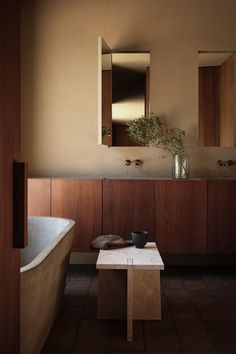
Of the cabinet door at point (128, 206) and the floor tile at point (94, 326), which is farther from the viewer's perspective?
the cabinet door at point (128, 206)

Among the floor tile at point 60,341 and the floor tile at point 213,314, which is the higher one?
the floor tile at point 213,314

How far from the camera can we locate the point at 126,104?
3.84m

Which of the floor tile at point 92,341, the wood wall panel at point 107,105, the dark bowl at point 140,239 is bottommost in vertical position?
the floor tile at point 92,341

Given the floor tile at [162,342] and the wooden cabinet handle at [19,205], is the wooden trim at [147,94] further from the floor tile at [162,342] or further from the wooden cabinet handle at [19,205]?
the wooden cabinet handle at [19,205]

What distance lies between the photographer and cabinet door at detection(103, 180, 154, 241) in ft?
11.1

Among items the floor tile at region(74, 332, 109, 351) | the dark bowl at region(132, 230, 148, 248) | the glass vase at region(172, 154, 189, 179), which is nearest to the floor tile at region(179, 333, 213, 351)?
the floor tile at region(74, 332, 109, 351)

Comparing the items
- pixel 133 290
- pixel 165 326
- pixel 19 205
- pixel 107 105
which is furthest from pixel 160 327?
pixel 107 105

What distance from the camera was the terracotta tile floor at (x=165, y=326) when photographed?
2070 mm

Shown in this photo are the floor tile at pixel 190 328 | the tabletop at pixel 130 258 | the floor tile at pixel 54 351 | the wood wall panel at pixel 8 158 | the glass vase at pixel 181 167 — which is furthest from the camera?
the glass vase at pixel 181 167

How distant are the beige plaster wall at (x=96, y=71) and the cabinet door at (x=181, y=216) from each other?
0.48m

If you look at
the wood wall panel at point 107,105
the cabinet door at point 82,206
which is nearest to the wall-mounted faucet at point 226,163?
the wood wall panel at point 107,105

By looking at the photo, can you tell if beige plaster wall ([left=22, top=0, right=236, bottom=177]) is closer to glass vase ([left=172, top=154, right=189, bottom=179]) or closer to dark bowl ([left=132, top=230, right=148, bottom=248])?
glass vase ([left=172, top=154, right=189, bottom=179])

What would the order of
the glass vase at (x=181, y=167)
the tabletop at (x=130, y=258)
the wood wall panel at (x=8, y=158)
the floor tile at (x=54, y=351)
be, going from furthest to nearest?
1. the glass vase at (x=181, y=167)
2. the tabletop at (x=130, y=258)
3. the floor tile at (x=54, y=351)
4. the wood wall panel at (x=8, y=158)

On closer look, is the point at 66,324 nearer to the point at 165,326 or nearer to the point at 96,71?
the point at 165,326
